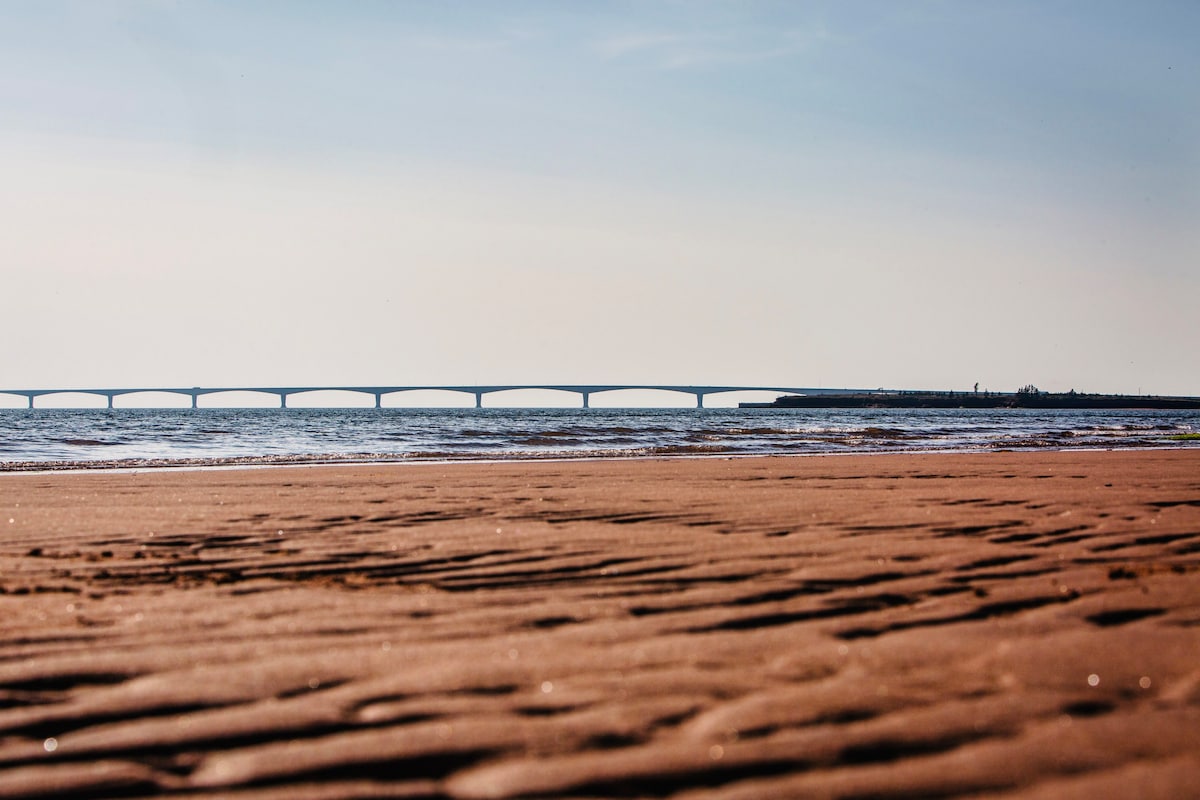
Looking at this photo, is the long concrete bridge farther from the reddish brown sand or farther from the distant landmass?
the reddish brown sand

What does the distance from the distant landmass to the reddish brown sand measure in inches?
4393

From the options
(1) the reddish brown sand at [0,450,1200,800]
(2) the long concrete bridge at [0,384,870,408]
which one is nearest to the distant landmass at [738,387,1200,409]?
(2) the long concrete bridge at [0,384,870,408]

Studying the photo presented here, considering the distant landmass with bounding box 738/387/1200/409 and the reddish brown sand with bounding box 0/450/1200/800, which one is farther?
the distant landmass with bounding box 738/387/1200/409

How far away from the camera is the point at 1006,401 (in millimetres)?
115250

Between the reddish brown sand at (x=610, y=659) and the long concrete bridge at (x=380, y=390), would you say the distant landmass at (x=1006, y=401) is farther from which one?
the reddish brown sand at (x=610, y=659)

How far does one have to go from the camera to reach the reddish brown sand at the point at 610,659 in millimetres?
2172

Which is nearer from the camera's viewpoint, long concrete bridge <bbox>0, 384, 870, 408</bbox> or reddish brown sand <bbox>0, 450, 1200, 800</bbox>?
reddish brown sand <bbox>0, 450, 1200, 800</bbox>

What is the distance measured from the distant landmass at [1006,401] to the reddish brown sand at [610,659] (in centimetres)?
11159

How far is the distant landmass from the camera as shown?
11212cm

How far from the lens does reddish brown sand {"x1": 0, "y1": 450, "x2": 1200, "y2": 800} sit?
85.5 inches

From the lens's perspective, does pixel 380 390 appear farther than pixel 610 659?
Yes

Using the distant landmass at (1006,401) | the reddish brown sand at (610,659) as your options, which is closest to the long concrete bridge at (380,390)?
the distant landmass at (1006,401)

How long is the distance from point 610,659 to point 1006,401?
121387 millimetres

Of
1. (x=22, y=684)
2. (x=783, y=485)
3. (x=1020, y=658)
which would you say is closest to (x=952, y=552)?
(x=1020, y=658)
